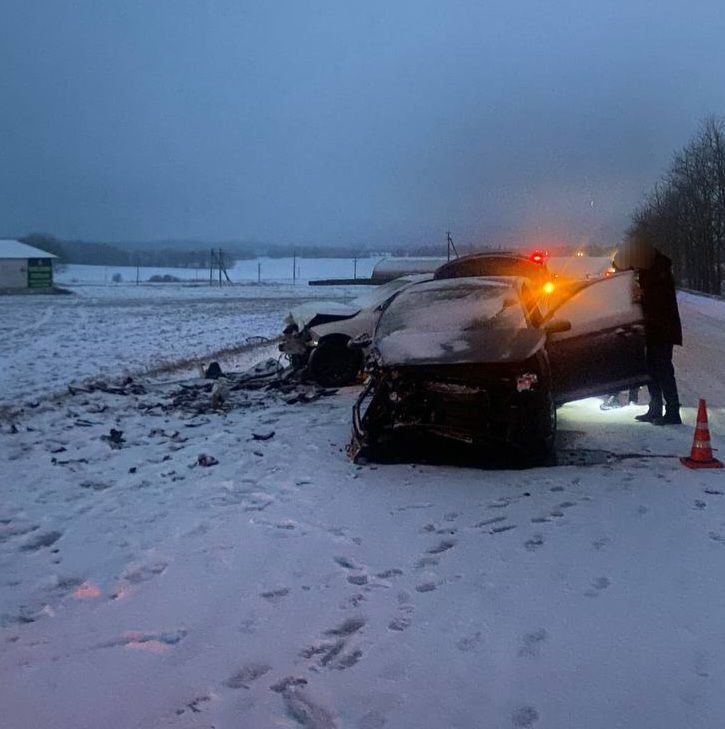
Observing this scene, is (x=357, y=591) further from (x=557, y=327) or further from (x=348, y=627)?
(x=557, y=327)

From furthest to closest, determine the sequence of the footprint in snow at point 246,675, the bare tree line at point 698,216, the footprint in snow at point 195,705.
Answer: the bare tree line at point 698,216 < the footprint in snow at point 246,675 < the footprint in snow at point 195,705

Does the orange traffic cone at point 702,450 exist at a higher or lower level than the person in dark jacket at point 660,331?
lower

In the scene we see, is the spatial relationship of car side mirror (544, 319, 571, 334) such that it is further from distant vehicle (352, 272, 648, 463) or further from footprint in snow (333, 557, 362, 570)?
footprint in snow (333, 557, 362, 570)

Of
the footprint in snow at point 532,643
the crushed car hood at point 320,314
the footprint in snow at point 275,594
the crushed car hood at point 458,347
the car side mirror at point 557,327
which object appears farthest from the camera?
the crushed car hood at point 320,314

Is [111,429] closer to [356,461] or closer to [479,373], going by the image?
[356,461]

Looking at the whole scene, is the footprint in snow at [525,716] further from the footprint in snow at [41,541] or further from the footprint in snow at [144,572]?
the footprint in snow at [41,541]

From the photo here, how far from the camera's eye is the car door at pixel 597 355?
819cm

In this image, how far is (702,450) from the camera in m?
6.73

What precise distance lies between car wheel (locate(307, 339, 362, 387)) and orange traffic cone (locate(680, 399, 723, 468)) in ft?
→ 18.3

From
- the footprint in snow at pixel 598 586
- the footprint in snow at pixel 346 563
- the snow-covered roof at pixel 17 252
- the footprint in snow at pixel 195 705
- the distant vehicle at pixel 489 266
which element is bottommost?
the footprint in snow at pixel 195 705

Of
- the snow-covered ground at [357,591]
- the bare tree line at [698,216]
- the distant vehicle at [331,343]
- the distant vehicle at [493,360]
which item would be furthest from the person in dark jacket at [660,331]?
the bare tree line at [698,216]

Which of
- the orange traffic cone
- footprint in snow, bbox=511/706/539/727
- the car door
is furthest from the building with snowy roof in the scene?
footprint in snow, bbox=511/706/539/727

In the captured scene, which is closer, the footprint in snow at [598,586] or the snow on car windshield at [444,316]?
the footprint in snow at [598,586]

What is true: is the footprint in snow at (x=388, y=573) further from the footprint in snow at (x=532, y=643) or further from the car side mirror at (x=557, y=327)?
the car side mirror at (x=557, y=327)
